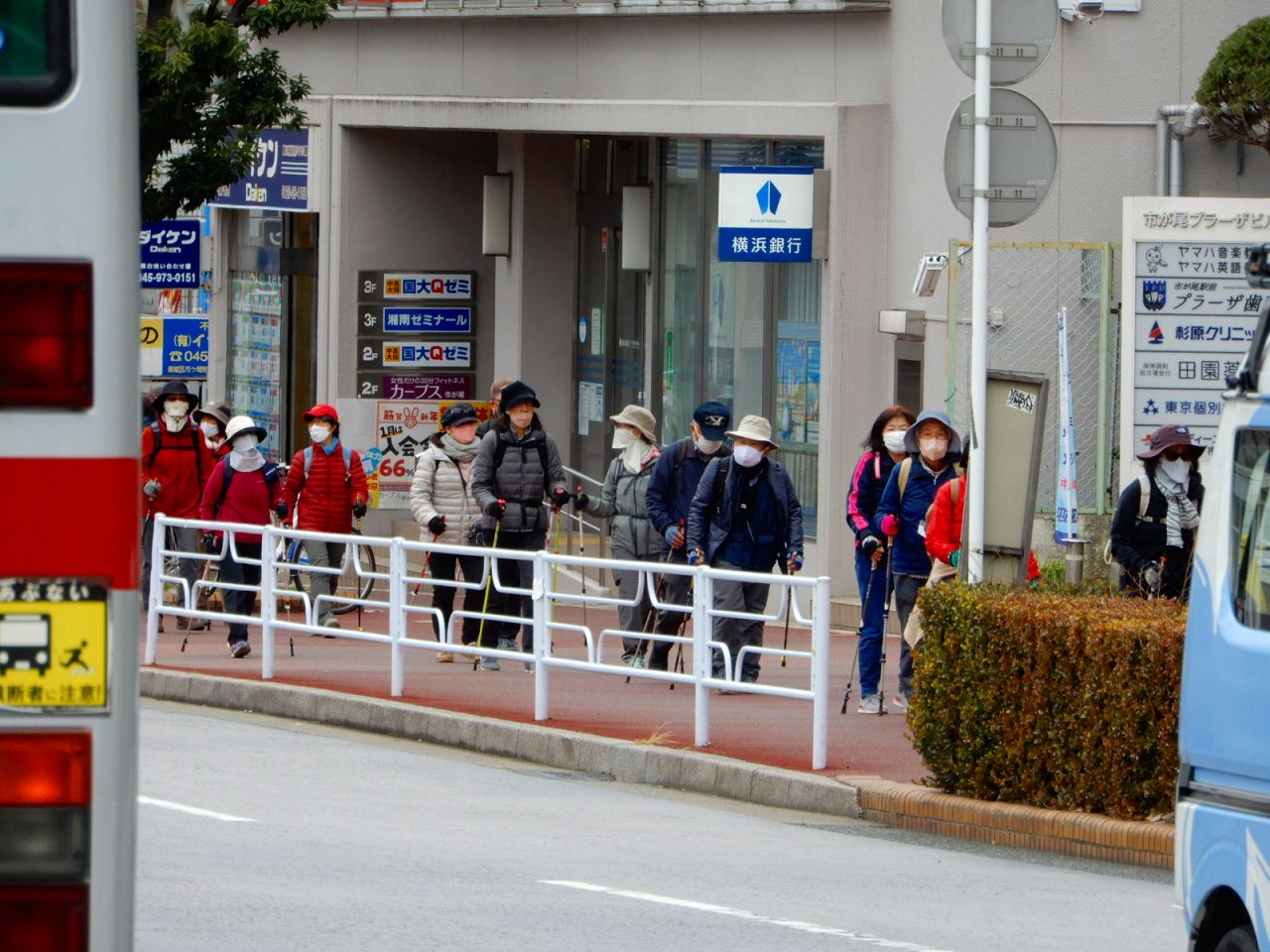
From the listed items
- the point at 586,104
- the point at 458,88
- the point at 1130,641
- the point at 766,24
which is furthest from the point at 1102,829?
the point at 458,88

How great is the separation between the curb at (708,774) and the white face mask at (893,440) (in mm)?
2918

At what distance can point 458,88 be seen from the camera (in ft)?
81.9

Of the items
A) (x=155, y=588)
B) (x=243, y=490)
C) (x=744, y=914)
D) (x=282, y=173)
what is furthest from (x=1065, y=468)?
(x=282, y=173)

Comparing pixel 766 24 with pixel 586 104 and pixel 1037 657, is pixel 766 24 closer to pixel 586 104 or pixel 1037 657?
pixel 586 104

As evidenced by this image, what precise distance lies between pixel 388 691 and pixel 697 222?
9.17 meters

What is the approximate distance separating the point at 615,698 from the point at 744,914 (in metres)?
6.11

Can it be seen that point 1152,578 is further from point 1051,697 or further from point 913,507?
point 1051,697

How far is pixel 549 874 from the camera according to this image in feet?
32.1

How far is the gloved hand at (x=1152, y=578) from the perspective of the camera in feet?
44.1

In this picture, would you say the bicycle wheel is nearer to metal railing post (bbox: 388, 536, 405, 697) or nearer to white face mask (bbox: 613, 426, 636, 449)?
white face mask (bbox: 613, 426, 636, 449)

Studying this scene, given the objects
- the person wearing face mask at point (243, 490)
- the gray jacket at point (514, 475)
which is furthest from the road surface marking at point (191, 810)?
the person wearing face mask at point (243, 490)

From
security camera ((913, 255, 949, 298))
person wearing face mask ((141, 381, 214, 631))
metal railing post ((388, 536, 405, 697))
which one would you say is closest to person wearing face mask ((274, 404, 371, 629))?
person wearing face mask ((141, 381, 214, 631))

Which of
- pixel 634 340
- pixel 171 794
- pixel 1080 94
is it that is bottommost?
pixel 171 794

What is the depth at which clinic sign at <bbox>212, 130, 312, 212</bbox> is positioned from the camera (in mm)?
26344
